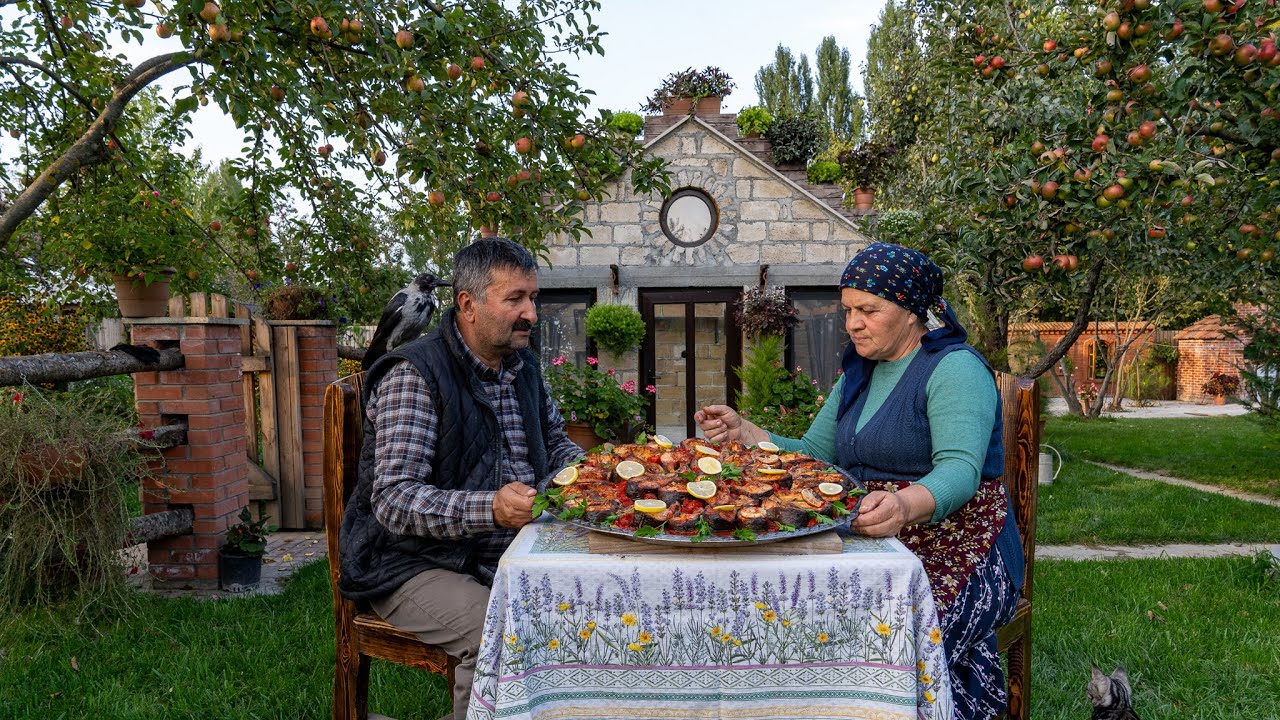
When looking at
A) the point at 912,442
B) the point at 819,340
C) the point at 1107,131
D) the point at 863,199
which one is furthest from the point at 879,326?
the point at 863,199

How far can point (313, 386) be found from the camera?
5586 millimetres

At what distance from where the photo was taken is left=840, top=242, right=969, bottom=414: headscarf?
218 centimetres

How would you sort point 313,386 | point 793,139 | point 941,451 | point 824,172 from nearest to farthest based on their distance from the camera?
point 941,451 → point 313,386 → point 793,139 → point 824,172

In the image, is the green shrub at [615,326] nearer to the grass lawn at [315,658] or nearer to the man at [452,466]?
the grass lawn at [315,658]

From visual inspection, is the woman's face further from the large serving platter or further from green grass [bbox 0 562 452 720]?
green grass [bbox 0 562 452 720]

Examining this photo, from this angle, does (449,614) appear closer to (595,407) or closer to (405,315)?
(405,315)

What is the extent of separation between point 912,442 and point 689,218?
809cm

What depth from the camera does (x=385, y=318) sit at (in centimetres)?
407

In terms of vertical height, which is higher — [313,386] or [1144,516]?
[313,386]

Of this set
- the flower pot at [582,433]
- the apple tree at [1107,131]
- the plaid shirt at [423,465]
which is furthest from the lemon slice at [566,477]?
the flower pot at [582,433]

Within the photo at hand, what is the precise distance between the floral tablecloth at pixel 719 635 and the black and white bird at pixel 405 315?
8.91 feet

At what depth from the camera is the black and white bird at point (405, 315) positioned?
13.3 ft

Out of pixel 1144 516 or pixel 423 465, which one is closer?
pixel 423 465

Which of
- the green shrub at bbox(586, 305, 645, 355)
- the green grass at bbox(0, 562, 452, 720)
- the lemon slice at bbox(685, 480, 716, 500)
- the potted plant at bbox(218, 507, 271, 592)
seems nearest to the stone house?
the green shrub at bbox(586, 305, 645, 355)
